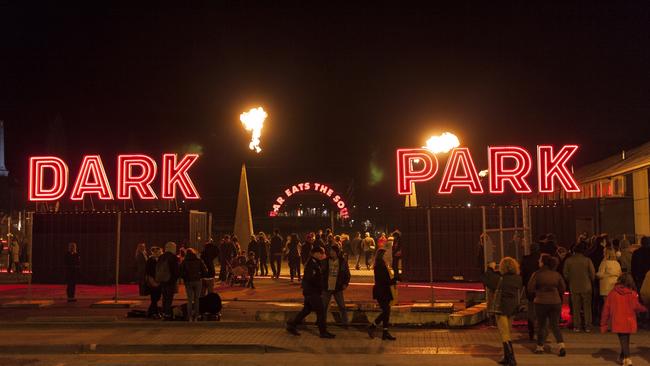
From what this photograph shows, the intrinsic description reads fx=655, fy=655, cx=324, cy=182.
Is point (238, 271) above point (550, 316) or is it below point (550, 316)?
above

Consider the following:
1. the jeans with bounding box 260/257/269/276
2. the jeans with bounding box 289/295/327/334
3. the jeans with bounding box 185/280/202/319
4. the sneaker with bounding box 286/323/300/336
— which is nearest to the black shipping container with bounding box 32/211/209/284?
the jeans with bounding box 260/257/269/276

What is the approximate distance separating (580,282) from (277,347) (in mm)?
5788

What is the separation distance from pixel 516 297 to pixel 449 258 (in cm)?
1261

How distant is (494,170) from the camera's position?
22.5 metres

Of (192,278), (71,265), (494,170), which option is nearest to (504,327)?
(192,278)

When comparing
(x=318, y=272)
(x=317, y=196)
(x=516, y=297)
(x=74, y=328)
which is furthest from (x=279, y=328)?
(x=317, y=196)

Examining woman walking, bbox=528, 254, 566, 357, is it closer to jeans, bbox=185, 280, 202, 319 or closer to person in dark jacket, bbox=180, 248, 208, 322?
person in dark jacket, bbox=180, 248, 208, 322

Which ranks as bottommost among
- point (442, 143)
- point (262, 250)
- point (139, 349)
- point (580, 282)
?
point (139, 349)

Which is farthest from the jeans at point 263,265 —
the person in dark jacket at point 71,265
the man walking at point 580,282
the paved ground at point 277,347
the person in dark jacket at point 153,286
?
the man walking at point 580,282

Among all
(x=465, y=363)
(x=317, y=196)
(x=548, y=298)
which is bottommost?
(x=465, y=363)

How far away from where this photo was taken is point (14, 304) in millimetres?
16359

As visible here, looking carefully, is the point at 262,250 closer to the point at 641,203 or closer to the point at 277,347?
the point at 277,347

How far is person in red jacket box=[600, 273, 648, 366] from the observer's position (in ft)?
29.9

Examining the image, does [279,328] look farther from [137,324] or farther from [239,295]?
[239,295]
